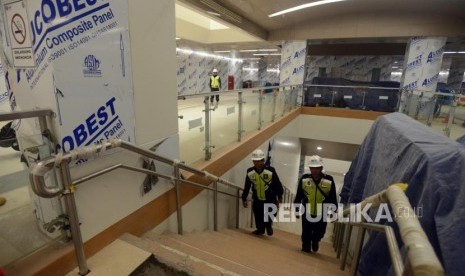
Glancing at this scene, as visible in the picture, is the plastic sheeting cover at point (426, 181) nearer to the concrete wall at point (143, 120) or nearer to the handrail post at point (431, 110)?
the concrete wall at point (143, 120)

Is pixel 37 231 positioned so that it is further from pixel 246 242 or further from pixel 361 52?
pixel 361 52

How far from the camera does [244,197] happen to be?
4.41 meters

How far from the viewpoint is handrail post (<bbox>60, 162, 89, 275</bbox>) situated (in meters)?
1.64

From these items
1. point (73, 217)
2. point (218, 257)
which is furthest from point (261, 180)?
point (73, 217)

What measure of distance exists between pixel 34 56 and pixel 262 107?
4.75 metres

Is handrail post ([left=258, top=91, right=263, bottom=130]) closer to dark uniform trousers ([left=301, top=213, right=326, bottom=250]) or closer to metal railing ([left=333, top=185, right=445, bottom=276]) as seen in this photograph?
dark uniform trousers ([left=301, top=213, right=326, bottom=250])

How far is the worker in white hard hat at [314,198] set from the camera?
380 centimetres

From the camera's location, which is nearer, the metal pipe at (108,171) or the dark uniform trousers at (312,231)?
the metal pipe at (108,171)

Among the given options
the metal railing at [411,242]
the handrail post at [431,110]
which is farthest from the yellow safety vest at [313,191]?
the handrail post at [431,110]

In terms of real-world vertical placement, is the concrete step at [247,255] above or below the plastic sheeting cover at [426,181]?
below

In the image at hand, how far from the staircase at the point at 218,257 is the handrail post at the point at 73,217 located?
1.13 feet

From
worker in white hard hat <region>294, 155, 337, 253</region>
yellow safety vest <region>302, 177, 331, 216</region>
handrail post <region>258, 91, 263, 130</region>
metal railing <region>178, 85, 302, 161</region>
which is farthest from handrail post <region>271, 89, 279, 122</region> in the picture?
yellow safety vest <region>302, 177, 331, 216</region>

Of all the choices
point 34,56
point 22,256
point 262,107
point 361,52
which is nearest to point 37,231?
point 22,256

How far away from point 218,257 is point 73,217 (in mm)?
1378
